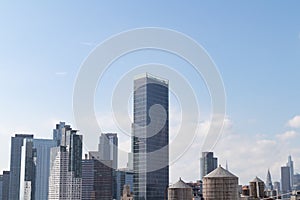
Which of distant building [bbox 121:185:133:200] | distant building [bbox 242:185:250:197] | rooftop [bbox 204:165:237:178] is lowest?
distant building [bbox 121:185:133:200]

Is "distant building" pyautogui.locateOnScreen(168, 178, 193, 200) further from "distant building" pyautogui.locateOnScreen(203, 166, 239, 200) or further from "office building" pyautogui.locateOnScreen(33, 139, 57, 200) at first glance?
"office building" pyautogui.locateOnScreen(33, 139, 57, 200)

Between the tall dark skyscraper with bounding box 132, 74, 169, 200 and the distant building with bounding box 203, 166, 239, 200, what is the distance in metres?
45.2

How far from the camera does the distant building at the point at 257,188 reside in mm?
89713

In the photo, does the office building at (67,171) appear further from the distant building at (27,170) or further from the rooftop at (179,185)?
the rooftop at (179,185)

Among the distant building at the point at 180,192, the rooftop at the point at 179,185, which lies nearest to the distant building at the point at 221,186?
the distant building at the point at 180,192

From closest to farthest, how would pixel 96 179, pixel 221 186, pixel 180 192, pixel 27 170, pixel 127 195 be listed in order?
1. pixel 221 186
2. pixel 180 192
3. pixel 127 195
4. pixel 96 179
5. pixel 27 170

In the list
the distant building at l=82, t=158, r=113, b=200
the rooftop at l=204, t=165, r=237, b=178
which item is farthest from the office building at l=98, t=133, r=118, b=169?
the rooftop at l=204, t=165, r=237, b=178

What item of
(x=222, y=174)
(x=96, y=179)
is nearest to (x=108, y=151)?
(x=96, y=179)

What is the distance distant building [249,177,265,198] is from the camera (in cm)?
8971

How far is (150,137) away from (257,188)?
1617 inches

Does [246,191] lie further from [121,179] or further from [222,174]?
[121,179]

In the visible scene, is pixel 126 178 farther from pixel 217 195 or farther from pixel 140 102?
pixel 217 195

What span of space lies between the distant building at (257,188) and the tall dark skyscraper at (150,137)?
29315 millimetres

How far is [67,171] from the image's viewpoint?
161m
